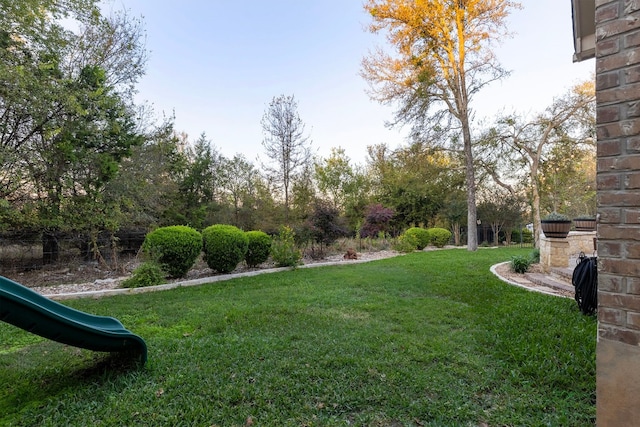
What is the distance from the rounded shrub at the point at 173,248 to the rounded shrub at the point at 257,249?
4.96 ft

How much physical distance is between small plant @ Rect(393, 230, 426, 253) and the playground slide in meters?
11.0

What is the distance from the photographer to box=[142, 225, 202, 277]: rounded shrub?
6.18m

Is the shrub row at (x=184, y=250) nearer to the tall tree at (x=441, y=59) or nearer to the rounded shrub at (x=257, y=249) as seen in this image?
the rounded shrub at (x=257, y=249)

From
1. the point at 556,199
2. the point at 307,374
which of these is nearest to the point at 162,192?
the point at 307,374

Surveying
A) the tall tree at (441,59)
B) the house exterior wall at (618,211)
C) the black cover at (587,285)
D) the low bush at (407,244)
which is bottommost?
the low bush at (407,244)

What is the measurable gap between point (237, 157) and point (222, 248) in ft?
37.5

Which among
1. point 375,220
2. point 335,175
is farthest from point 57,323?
point 335,175

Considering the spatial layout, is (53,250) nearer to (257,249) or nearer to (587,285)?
(257,249)

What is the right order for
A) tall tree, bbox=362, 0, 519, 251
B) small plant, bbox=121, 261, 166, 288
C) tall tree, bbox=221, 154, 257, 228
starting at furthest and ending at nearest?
tall tree, bbox=221, 154, 257, 228, tall tree, bbox=362, 0, 519, 251, small plant, bbox=121, 261, 166, 288

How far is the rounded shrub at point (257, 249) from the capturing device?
7930mm

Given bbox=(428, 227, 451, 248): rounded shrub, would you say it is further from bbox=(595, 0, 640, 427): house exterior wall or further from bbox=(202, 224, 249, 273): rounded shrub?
bbox=(595, 0, 640, 427): house exterior wall

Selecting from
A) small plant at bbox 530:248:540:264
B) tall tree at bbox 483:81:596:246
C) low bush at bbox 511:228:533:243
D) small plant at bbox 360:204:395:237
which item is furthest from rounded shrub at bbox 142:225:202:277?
low bush at bbox 511:228:533:243

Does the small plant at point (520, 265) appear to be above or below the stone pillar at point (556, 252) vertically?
below

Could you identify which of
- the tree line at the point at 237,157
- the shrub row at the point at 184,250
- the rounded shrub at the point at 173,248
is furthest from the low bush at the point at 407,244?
the rounded shrub at the point at 173,248
